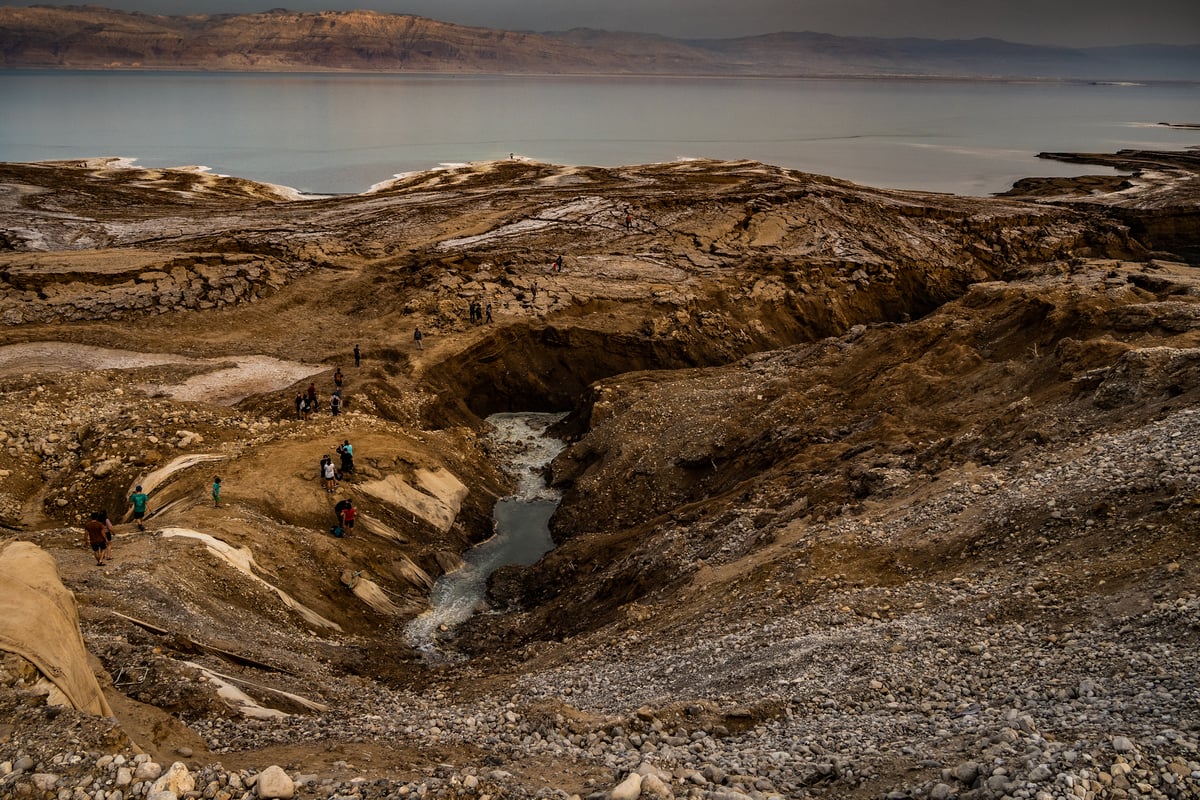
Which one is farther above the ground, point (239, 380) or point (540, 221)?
point (540, 221)

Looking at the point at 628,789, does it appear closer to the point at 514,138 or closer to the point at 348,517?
the point at 348,517

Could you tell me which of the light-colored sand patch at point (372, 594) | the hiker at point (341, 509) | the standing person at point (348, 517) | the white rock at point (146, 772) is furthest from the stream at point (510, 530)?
the white rock at point (146, 772)

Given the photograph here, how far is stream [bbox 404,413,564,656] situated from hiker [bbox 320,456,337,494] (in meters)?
4.27

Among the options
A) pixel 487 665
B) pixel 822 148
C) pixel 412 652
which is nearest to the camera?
pixel 487 665

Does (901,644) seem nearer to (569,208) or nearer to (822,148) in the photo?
(569,208)

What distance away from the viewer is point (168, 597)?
662 inches

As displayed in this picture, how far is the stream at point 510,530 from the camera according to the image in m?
23.0

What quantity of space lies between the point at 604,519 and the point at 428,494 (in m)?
5.89

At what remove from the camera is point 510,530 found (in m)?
28.8

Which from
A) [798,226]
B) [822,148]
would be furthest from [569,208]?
[822,148]

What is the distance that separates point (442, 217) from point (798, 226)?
78.3 feet

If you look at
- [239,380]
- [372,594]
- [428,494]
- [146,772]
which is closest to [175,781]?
[146,772]

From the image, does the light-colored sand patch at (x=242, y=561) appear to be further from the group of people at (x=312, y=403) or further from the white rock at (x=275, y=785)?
the white rock at (x=275, y=785)

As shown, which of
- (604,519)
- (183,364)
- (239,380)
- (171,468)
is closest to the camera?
(171,468)
